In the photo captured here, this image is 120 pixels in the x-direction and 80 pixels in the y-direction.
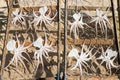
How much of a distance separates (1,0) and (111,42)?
1.93 meters

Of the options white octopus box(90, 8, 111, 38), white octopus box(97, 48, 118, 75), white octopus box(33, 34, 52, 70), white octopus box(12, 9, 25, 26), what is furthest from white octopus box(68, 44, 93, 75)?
white octopus box(12, 9, 25, 26)

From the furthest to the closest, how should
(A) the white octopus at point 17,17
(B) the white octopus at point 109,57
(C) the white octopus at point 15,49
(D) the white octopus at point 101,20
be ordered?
(A) the white octopus at point 17,17 → (D) the white octopus at point 101,20 → (C) the white octopus at point 15,49 → (B) the white octopus at point 109,57

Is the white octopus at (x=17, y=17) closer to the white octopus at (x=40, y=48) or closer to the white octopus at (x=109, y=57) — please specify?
the white octopus at (x=40, y=48)

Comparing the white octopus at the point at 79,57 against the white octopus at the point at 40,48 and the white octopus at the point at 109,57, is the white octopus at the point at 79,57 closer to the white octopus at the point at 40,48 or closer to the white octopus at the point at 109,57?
the white octopus at the point at 109,57

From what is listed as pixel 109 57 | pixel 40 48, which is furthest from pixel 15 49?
pixel 109 57

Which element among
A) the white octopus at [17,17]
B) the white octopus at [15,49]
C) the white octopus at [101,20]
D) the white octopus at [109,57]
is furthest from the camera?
the white octopus at [17,17]

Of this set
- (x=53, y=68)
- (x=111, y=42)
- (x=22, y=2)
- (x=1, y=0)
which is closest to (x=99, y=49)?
(x=111, y=42)

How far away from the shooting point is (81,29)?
13.5 feet

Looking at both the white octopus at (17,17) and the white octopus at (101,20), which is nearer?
the white octopus at (101,20)

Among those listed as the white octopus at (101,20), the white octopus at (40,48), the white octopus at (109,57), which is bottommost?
the white octopus at (109,57)

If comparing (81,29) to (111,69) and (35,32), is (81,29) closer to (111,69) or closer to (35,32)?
(35,32)

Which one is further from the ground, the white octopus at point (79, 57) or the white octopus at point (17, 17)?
the white octopus at point (17, 17)

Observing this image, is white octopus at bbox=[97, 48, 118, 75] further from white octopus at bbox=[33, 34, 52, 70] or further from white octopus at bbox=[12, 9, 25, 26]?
white octopus at bbox=[12, 9, 25, 26]

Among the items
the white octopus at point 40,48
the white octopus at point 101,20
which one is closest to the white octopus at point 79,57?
the white octopus at point 40,48
